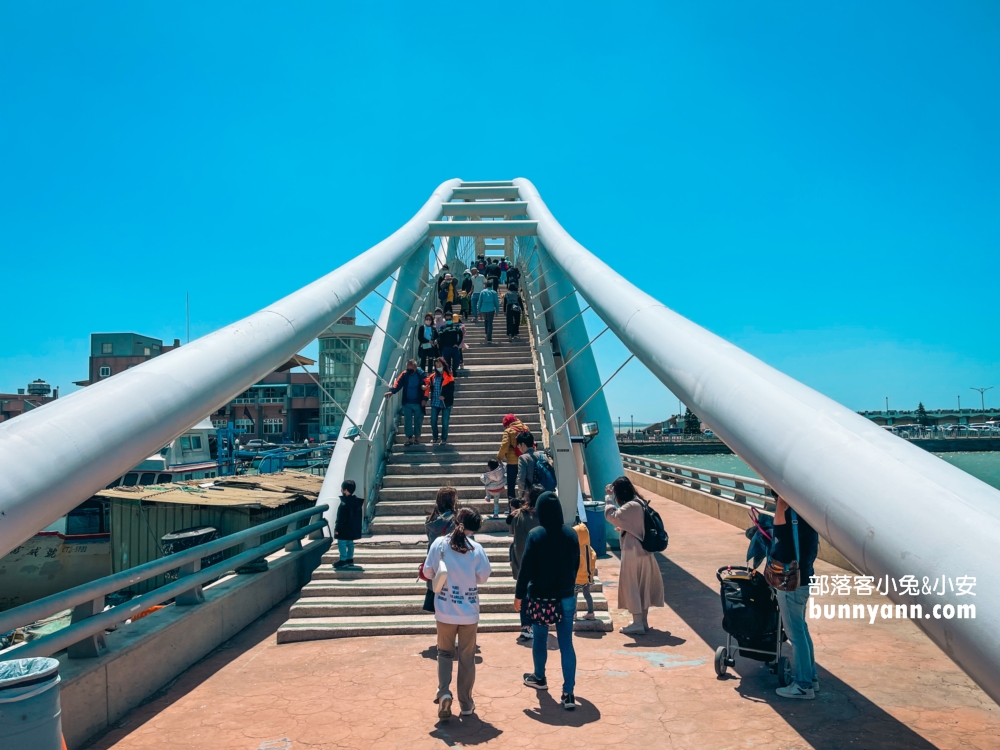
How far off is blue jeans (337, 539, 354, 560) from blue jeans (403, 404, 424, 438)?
10.9 ft

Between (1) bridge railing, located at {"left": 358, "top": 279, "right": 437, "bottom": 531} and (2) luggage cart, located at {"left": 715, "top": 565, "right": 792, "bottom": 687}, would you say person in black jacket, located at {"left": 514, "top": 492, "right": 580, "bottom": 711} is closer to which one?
(2) luggage cart, located at {"left": 715, "top": 565, "right": 792, "bottom": 687}

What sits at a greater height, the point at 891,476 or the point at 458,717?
the point at 891,476

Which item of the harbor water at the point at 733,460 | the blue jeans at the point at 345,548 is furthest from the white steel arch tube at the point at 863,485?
the harbor water at the point at 733,460

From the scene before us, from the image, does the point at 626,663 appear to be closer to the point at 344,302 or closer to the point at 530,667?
the point at 530,667

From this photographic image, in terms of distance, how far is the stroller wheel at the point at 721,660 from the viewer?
5.84 meters

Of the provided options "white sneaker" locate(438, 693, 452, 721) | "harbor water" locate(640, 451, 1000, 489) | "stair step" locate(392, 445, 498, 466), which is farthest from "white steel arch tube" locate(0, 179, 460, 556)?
"harbor water" locate(640, 451, 1000, 489)

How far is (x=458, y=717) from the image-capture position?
5160 mm

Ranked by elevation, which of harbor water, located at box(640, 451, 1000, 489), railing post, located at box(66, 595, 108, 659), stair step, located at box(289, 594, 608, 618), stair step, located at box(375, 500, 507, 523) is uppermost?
stair step, located at box(375, 500, 507, 523)

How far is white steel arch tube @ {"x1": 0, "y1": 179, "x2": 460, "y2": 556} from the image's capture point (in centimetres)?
383

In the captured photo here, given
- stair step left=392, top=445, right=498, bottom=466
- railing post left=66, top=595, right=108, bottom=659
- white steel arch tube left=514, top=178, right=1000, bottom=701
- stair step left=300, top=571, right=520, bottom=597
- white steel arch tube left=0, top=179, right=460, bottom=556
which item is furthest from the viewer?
stair step left=392, top=445, right=498, bottom=466

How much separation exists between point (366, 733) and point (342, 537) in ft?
11.8

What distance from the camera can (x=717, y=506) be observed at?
16.2 m

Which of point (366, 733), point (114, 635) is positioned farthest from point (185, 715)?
point (366, 733)

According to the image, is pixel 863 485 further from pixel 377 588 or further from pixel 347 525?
pixel 347 525
